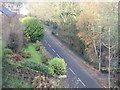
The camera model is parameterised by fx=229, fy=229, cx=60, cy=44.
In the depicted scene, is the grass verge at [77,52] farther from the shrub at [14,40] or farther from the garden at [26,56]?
the shrub at [14,40]

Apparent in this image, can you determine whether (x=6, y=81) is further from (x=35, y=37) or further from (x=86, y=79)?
(x=35, y=37)

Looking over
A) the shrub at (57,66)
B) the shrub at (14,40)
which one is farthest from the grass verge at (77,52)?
the shrub at (14,40)

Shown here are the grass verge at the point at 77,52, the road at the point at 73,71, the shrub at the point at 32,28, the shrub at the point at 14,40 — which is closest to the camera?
the road at the point at 73,71

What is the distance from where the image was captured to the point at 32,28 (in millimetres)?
28125

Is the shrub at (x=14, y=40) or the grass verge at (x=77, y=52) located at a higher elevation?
the shrub at (x=14, y=40)

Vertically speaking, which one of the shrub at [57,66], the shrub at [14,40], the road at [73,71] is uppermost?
the shrub at [14,40]

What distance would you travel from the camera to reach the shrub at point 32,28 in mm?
27984

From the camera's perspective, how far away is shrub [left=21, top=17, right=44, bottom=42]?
27984 mm

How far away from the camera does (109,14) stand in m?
20.6

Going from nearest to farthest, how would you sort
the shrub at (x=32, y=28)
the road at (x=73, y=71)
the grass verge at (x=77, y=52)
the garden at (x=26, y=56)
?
the garden at (x=26, y=56), the road at (x=73, y=71), the grass verge at (x=77, y=52), the shrub at (x=32, y=28)

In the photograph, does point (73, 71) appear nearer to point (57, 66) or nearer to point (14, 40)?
point (57, 66)

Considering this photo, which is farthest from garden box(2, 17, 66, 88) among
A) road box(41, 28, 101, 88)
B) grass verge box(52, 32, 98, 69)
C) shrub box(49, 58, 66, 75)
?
grass verge box(52, 32, 98, 69)

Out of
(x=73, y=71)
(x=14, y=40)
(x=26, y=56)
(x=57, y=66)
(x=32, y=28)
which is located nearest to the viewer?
(x=57, y=66)

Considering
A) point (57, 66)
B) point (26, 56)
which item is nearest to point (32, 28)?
point (26, 56)
